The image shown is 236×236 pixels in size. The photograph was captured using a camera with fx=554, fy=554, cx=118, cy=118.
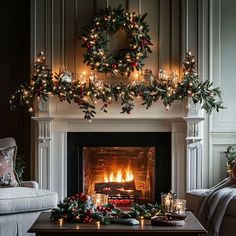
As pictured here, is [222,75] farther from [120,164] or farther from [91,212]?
[91,212]

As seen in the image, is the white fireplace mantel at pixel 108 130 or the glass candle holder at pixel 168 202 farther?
the white fireplace mantel at pixel 108 130

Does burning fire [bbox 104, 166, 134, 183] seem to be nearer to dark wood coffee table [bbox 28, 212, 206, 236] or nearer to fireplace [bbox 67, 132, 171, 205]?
fireplace [bbox 67, 132, 171, 205]

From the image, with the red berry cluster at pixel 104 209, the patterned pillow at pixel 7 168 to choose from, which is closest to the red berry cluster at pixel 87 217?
the red berry cluster at pixel 104 209

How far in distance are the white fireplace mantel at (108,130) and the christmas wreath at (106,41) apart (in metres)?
0.44

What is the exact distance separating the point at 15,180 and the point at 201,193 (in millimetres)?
1735

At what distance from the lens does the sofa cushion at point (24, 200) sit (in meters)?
4.62

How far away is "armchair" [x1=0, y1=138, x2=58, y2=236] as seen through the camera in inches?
183

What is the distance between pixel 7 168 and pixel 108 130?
133 centimetres

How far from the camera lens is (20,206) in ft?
15.4

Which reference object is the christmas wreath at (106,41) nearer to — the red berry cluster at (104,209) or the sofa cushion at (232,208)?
the sofa cushion at (232,208)

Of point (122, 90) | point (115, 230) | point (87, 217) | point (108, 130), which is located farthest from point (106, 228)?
point (108, 130)

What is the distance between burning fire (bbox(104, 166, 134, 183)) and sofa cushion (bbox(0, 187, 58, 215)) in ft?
4.40

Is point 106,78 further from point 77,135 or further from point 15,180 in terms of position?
point 15,180

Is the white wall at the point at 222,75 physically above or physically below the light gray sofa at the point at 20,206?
above
